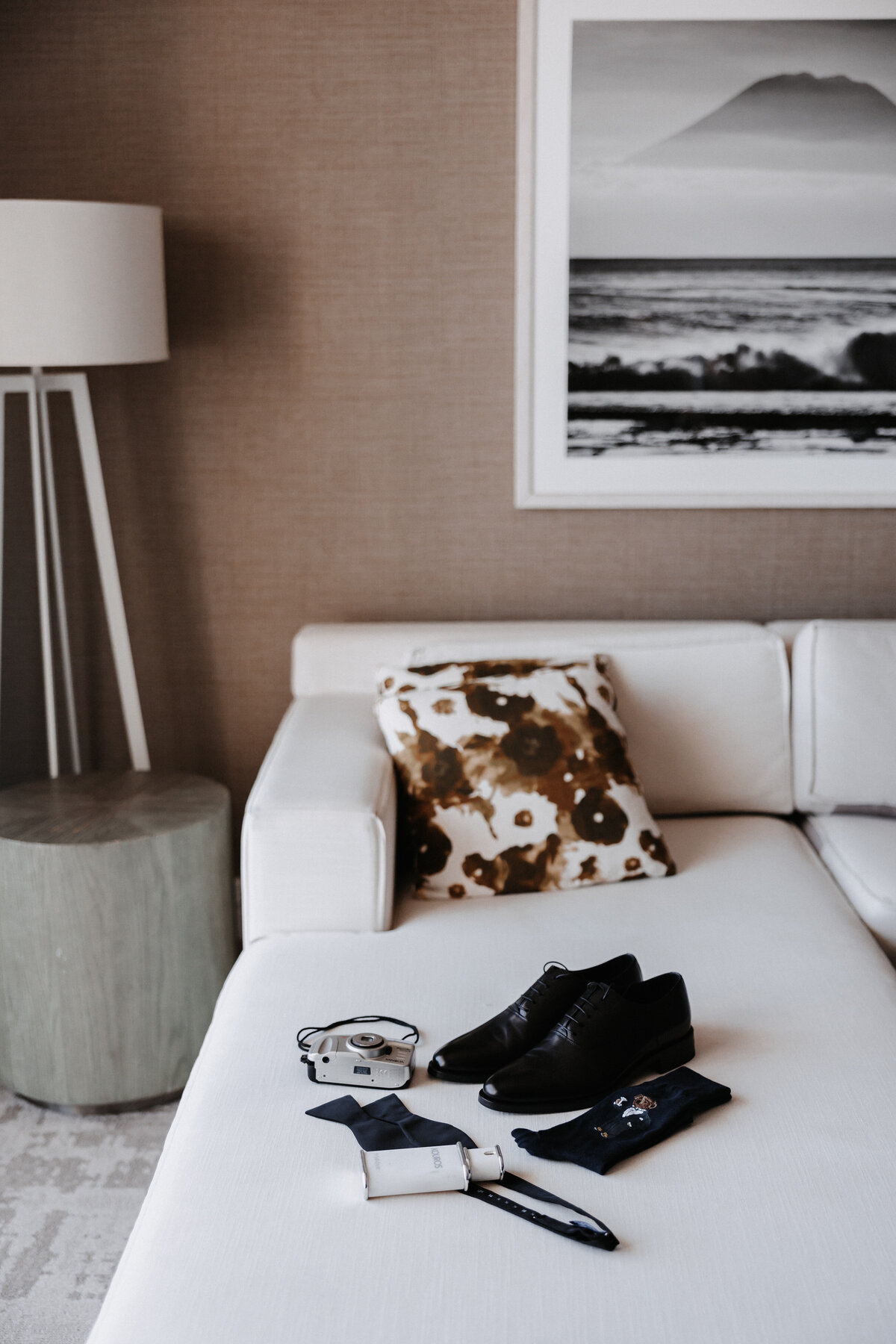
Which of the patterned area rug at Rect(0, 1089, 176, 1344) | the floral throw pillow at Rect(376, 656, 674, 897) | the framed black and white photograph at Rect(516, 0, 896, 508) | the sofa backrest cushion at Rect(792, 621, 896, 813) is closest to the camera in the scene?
the patterned area rug at Rect(0, 1089, 176, 1344)

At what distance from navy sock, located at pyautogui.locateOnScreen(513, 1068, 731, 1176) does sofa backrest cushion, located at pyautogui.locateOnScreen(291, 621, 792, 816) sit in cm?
96

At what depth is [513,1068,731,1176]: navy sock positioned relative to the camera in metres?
1.32

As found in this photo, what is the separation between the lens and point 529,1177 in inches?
50.6

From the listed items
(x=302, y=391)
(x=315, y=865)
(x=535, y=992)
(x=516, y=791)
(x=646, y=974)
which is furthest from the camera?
(x=302, y=391)

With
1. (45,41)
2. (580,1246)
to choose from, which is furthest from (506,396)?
(580,1246)

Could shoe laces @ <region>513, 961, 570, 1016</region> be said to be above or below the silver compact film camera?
above

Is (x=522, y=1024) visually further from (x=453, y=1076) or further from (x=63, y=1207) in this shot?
(x=63, y=1207)

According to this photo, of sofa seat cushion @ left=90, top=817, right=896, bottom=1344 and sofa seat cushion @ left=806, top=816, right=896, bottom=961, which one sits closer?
sofa seat cushion @ left=90, top=817, right=896, bottom=1344

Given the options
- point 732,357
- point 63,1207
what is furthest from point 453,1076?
point 732,357

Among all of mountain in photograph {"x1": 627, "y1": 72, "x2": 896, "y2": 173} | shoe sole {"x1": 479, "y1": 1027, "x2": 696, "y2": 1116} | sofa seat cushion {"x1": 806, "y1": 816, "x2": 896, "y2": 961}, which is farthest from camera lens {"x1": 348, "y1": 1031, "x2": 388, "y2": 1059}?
mountain in photograph {"x1": 627, "y1": 72, "x2": 896, "y2": 173}

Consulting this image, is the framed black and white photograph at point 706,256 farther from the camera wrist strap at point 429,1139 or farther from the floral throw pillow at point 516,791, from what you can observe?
the camera wrist strap at point 429,1139

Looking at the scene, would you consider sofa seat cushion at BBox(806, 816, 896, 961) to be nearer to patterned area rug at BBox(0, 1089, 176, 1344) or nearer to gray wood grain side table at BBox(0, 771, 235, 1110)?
gray wood grain side table at BBox(0, 771, 235, 1110)

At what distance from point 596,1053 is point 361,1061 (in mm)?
291

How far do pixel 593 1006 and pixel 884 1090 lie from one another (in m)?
0.36
